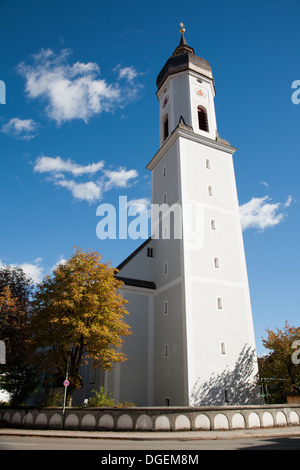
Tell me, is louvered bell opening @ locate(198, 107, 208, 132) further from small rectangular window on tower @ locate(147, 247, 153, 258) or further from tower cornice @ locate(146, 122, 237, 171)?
small rectangular window on tower @ locate(147, 247, 153, 258)

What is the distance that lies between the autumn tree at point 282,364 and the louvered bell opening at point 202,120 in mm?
17264

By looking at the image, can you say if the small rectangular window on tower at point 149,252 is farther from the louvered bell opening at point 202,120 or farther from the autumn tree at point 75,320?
the louvered bell opening at point 202,120

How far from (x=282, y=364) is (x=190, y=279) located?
860 cm

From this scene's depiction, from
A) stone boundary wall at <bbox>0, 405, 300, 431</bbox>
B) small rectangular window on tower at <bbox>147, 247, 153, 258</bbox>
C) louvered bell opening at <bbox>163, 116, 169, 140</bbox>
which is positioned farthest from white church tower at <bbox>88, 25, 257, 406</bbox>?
stone boundary wall at <bbox>0, 405, 300, 431</bbox>

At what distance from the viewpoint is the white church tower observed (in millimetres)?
20844

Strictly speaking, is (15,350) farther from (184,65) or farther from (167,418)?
(184,65)

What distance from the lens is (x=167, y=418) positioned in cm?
1463

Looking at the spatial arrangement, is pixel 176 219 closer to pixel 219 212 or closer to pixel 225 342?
pixel 219 212

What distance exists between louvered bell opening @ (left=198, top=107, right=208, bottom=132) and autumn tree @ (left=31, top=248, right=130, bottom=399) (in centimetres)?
1650

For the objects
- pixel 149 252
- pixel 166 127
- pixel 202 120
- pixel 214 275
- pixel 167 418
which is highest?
pixel 166 127

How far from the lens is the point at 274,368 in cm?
2347

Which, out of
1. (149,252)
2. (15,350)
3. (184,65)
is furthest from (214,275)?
(184,65)
